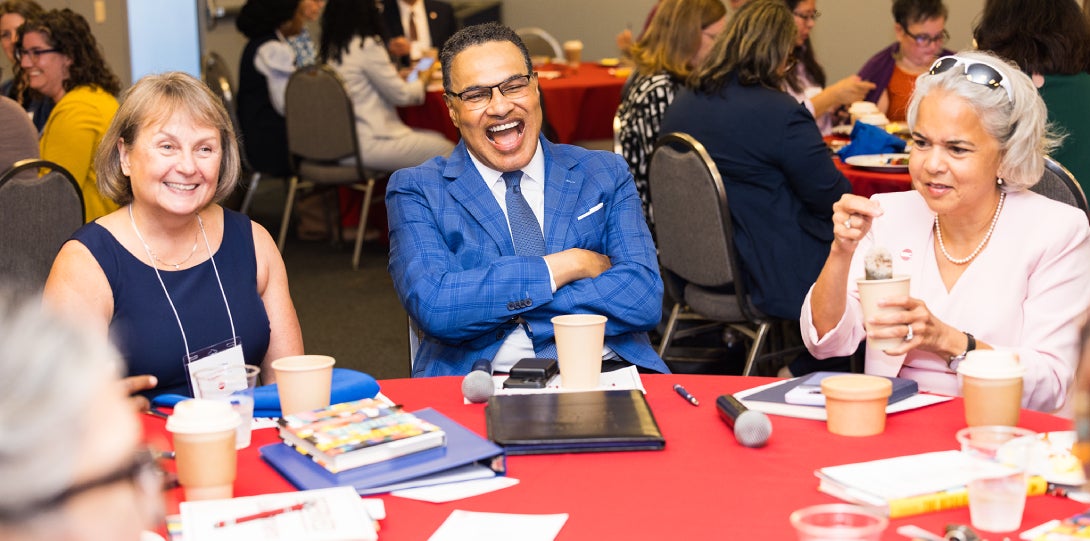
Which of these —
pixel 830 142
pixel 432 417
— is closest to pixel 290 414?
pixel 432 417

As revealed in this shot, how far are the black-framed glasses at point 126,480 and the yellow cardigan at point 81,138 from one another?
3.71m

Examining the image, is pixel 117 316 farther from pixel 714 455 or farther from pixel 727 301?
pixel 727 301

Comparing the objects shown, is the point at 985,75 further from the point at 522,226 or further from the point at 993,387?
the point at 522,226

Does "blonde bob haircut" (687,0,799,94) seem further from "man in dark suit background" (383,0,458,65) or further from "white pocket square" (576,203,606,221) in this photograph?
"man in dark suit background" (383,0,458,65)

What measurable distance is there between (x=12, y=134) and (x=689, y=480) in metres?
3.43

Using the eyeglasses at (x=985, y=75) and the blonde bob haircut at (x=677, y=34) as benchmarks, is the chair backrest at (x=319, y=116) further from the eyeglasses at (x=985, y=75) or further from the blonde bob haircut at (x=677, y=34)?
the eyeglasses at (x=985, y=75)

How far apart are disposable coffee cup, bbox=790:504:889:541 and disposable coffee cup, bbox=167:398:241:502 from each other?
74 cm

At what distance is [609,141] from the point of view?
A: 24.5ft

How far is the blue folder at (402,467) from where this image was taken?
160cm

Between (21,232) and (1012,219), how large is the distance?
2599 millimetres

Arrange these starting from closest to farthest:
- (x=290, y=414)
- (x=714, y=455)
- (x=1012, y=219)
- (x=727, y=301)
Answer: (x=714, y=455) → (x=290, y=414) → (x=1012, y=219) → (x=727, y=301)

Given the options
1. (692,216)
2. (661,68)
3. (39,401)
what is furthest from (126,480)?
(661,68)

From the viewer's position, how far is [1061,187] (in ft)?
8.68

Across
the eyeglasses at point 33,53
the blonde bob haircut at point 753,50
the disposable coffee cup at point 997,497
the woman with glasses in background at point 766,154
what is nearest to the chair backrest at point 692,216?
the woman with glasses in background at point 766,154
